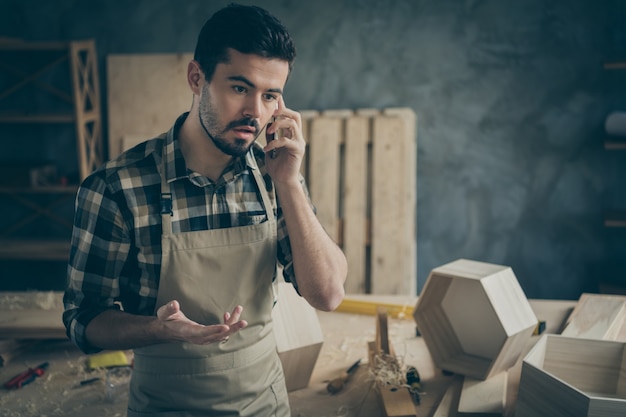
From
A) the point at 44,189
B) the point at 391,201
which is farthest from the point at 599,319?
the point at 44,189

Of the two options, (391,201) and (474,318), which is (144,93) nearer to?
(391,201)

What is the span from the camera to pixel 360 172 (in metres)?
4.82

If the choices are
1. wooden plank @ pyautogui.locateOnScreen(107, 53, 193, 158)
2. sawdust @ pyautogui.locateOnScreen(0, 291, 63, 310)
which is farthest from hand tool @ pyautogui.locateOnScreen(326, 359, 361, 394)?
Answer: wooden plank @ pyautogui.locateOnScreen(107, 53, 193, 158)

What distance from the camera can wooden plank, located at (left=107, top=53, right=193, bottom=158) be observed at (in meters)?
4.96

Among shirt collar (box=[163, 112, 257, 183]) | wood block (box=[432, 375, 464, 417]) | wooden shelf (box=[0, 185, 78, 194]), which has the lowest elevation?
wood block (box=[432, 375, 464, 417])

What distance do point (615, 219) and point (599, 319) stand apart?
6.30 feet

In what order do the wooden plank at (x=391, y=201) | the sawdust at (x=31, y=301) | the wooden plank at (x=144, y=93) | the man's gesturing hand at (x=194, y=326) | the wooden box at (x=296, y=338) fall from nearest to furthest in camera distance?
the man's gesturing hand at (x=194, y=326)
the wooden box at (x=296, y=338)
the sawdust at (x=31, y=301)
the wooden plank at (x=391, y=201)
the wooden plank at (x=144, y=93)

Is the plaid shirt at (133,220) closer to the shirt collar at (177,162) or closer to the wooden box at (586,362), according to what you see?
the shirt collar at (177,162)

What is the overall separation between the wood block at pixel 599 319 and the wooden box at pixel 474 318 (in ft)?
0.70

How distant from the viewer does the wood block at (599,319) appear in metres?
2.68

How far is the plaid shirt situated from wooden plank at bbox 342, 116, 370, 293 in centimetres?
277

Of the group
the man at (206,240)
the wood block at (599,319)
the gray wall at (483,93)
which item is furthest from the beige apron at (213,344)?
the gray wall at (483,93)

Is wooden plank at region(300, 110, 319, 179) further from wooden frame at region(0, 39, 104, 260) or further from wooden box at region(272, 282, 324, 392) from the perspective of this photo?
wooden box at region(272, 282, 324, 392)

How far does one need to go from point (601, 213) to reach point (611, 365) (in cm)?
272
